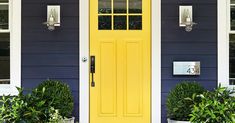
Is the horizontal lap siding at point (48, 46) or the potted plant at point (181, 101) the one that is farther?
the horizontal lap siding at point (48, 46)

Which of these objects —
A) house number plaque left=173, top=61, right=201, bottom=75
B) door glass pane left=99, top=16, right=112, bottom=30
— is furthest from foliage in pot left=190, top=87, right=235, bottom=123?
door glass pane left=99, top=16, right=112, bottom=30

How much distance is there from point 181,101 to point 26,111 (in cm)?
204

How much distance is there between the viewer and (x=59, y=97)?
5375 millimetres

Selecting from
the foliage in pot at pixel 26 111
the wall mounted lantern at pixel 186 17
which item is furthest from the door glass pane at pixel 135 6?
the foliage in pot at pixel 26 111

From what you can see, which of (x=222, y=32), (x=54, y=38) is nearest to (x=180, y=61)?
(x=222, y=32)

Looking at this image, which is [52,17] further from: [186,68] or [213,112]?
[213,112]

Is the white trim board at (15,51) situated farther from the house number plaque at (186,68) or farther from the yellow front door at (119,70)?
the house number plaque at (186,68)

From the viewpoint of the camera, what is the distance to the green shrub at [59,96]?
529cm

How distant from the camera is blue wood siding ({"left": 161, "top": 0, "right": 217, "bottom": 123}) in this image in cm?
595

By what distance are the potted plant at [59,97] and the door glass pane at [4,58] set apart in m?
0.68

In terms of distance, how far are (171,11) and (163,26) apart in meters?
0.26

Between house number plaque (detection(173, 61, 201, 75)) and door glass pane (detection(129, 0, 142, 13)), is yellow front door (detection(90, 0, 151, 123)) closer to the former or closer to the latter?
door glass pane (detection(129, 0, 142, 13))

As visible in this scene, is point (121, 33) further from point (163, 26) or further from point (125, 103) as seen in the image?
point (125, 103)

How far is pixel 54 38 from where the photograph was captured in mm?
5980
